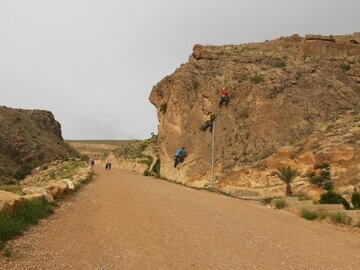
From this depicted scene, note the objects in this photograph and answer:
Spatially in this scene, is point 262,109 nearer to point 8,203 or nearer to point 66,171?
point 66,171

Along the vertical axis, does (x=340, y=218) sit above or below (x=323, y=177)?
below

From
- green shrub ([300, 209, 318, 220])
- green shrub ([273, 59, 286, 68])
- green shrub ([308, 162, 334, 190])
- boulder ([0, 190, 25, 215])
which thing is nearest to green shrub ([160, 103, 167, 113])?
green shrub ([273, 59, 286, 68])

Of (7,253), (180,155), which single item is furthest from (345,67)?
(7,253)

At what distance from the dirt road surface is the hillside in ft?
194

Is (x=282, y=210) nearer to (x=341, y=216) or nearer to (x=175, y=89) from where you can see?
(x=341, y=216)

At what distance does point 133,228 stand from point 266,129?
3004 cm

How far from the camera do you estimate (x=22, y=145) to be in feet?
275

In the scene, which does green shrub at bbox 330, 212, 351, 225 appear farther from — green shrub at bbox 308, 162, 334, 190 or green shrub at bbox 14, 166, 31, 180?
green shrub at bbox 14, 166, 31, 180

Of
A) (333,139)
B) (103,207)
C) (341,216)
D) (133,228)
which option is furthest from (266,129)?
(133,228)

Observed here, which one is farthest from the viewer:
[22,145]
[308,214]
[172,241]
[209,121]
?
[22,145]

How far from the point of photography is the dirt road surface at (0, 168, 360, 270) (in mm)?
7773

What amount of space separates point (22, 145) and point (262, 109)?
197 feet

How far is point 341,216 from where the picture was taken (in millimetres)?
15734

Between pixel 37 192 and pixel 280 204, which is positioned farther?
pixel 280 204
